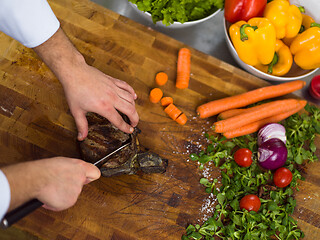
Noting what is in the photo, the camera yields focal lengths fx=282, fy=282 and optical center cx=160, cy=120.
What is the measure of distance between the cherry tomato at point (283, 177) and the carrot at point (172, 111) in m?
0.81

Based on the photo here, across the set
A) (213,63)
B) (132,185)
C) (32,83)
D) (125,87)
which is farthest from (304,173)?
(32,83)

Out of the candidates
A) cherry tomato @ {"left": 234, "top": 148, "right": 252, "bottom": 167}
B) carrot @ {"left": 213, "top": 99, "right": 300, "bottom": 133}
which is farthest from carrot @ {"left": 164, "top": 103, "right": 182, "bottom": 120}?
cherry tomato @ {"left": 234, "top": 148, "right": 252, "bottom": 167}

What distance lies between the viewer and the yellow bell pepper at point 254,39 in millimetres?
1975

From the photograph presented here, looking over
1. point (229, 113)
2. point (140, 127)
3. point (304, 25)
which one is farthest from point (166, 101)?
point (304, 25)

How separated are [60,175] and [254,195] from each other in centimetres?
127

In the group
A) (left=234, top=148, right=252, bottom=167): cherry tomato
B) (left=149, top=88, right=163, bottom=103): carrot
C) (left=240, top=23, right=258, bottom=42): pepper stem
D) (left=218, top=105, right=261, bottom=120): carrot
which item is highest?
(left=240, top=23, right=258, bottom=42): pepper stem

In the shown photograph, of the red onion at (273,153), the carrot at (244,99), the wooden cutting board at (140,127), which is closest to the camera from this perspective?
the wooden cutting board at (140,127)

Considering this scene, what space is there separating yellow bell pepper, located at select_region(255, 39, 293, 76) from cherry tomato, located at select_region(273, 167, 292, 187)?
73 cm

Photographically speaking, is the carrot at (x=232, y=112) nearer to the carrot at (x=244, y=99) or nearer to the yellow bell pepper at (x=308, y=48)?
the carrot at (x=244, y=99)

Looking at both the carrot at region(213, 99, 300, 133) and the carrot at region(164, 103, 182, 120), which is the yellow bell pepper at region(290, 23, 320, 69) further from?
the carrot at region(164, 103, 182, 120)

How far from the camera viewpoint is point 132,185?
1884mm

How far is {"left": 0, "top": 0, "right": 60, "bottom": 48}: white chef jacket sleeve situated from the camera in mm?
1392

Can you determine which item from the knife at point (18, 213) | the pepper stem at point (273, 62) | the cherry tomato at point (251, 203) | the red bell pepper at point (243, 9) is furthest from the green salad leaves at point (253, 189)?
the knife at point (18, 213)

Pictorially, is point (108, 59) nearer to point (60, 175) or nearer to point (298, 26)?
point (60, 175)
